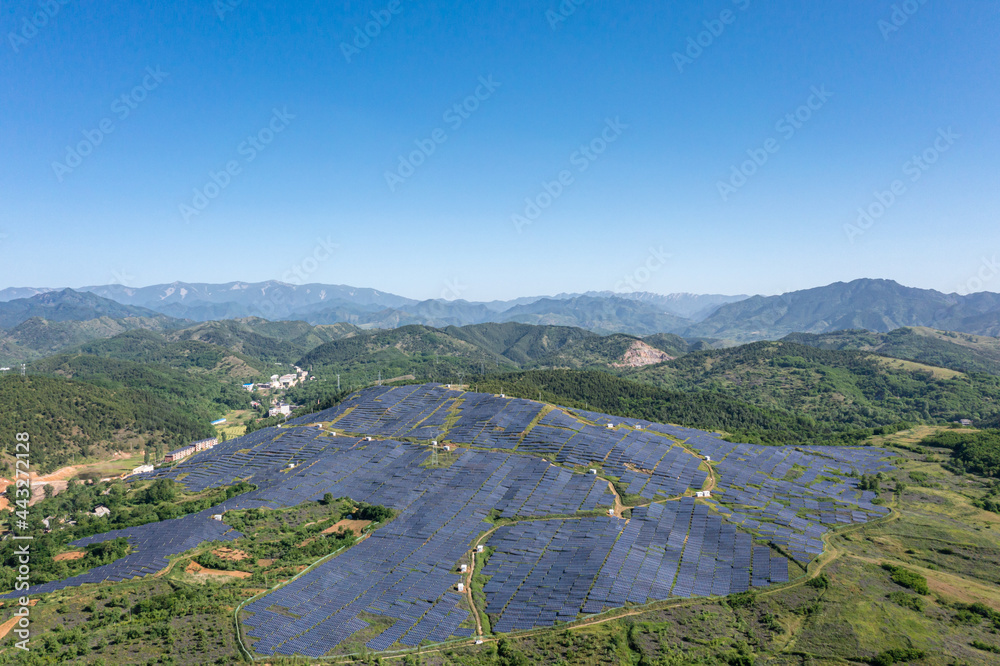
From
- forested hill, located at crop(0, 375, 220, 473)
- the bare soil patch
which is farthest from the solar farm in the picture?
forested hill, located at crop(0, 375, 220, 473)

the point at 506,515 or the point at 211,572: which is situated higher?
the point at 506,515

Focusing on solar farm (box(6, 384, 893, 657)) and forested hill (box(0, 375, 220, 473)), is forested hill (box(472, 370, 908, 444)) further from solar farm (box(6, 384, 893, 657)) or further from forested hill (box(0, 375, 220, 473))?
forested hill (box(0, 375, 220, 473))

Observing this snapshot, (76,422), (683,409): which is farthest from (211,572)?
(683,409)

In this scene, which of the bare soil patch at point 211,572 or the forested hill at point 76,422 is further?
the forested hill at point 76,422

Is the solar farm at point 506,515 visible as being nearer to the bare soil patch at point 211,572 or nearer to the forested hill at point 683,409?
the bare soil patch at point 211,572

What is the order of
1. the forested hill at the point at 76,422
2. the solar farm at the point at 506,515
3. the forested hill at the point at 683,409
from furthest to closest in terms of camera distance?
the forested hill at the point at 683,409 → the forested hill at the point at 76,422 → the solar farm at the point at 506,515

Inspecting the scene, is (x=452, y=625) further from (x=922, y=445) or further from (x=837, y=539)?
(x=922, y=445)

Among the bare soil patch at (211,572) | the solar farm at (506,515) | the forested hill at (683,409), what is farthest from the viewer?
the forested hill at (683,409)

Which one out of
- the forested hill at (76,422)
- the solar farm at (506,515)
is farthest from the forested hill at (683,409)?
the forested hill at (76,422)

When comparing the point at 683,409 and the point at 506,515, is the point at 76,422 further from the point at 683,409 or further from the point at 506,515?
the point at 683,409
